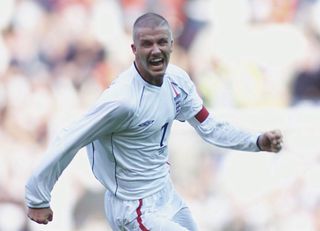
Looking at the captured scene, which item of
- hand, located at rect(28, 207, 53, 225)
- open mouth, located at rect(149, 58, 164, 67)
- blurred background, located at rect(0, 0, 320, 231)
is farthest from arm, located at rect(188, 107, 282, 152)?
blurred background, located at rect(0, 0, 320, 231)

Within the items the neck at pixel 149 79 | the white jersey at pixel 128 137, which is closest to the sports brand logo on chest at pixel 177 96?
the white jersey at pixel 128 137

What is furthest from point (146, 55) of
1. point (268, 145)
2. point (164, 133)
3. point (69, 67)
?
point (69, 67)

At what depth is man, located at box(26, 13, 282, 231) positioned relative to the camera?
529 cm

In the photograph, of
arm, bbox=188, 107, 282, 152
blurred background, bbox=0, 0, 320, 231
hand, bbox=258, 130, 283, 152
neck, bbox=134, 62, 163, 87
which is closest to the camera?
neck, bbox=134, 62, 163, 87

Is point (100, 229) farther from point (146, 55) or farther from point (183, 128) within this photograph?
point (146, 55)

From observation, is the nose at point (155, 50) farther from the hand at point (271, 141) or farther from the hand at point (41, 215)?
the hand at point (41, 215)

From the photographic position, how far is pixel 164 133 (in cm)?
566

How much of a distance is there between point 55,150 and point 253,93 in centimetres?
491

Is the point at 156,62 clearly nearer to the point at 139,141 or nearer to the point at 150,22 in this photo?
the point at 150,22

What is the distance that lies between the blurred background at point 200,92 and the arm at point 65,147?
14.6 feet

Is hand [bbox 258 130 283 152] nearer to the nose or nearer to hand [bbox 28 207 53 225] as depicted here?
the nose

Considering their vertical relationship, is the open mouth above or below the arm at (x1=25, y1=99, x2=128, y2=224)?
above

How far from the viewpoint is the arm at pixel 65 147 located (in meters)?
A: 5.26

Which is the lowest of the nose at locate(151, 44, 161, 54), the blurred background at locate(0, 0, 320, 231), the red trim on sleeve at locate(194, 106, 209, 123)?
the blurred background at locate(0, 0, 320, 231)
